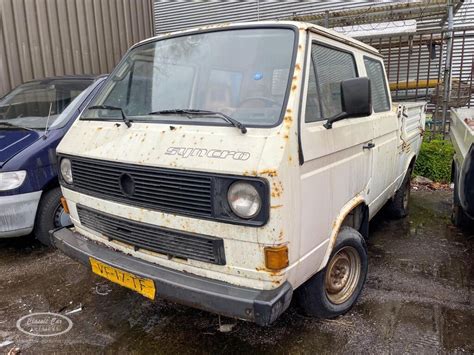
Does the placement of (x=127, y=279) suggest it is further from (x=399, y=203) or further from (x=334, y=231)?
(x=399, y=203)

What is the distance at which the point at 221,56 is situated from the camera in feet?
9.14

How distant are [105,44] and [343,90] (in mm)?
6583

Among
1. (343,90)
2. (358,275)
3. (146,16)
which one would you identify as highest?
(146,16)

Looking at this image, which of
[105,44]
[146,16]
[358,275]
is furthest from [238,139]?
[146,16]

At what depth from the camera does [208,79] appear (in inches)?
108

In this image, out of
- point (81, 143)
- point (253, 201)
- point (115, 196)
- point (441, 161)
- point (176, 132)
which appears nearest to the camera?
point (253, 201)

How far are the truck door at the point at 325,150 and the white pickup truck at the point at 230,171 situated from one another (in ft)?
0.04

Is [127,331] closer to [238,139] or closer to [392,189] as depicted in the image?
[238,139]

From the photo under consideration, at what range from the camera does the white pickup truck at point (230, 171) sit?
2.18 m

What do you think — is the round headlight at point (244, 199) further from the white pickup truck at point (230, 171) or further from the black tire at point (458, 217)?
the black tire at point (458, 217)

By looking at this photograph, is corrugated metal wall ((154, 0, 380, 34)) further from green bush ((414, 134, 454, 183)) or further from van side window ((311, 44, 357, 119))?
van side window ((311, 44, 357, 119))

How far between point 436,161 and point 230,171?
20.2 feet

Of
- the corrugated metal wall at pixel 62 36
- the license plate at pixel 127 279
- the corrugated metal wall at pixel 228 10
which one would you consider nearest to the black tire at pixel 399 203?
the license plate at pixel 127 279
